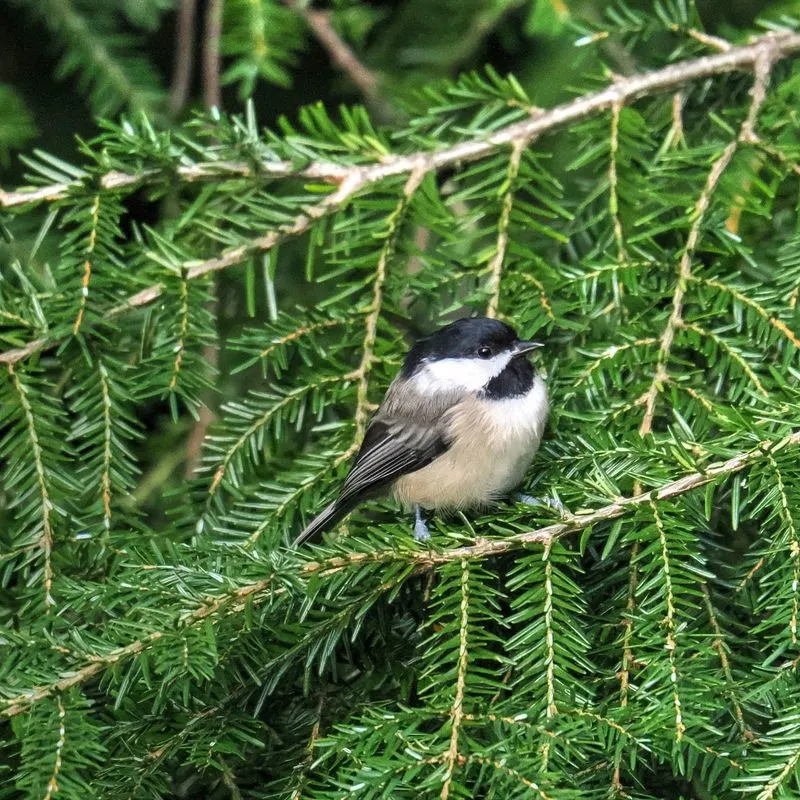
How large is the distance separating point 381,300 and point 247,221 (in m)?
0.28

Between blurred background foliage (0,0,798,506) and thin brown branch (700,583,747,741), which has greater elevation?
blurred background foliage (0,0,798,506)

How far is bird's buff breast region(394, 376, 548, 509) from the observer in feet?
Answer: 5.90

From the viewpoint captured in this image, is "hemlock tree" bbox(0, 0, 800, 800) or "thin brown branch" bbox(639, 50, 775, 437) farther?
"thin brown branch" bbox(639, 50, 775, 437)

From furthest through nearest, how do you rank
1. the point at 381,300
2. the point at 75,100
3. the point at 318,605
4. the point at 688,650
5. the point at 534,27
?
1. the point at 75,100
2. the point at 534,27
3. the point at 381,300
4. the point at 318,605
5. the point at 688,650

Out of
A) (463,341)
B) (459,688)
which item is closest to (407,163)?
(463,341)

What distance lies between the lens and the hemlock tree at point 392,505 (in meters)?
1.21

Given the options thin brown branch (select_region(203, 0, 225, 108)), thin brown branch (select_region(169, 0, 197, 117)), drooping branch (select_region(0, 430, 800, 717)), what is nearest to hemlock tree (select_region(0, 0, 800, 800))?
drooping branch (select_region(0, 430, 800, 717))

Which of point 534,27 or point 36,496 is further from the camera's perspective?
point 534,27

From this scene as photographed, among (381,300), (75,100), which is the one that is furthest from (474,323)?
(75,100)

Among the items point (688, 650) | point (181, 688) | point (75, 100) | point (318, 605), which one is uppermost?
point (75, 100)

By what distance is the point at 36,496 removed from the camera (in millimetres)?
1641

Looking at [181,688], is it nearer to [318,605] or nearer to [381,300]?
[318,605]

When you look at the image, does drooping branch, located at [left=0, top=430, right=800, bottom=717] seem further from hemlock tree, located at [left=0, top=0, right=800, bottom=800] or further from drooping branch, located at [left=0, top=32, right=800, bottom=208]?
drooping branch, located at [left=0, top=32, right=800, bottom=208]

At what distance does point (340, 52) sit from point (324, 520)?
4.02ft
